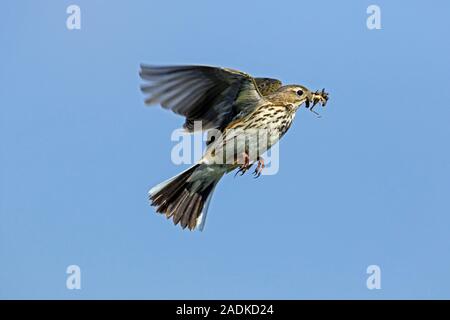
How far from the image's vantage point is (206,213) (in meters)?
7.88

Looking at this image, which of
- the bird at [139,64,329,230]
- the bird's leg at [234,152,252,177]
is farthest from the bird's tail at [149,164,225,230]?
the bird's leg at [234,152,252,177]

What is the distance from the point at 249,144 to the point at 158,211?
1221 millimetres

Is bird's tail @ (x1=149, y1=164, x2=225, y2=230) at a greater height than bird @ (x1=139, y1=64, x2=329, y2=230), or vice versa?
bird @ (x1=139, y1=64, x2=329, y2=230)

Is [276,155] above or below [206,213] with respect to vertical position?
above

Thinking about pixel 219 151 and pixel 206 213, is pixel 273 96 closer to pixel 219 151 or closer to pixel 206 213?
pixel 219 151

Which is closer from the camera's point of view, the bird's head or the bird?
the bird

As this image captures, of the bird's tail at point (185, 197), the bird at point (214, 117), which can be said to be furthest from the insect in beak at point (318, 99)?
the bird's tail at point (185, 197)

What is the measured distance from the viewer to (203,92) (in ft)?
23.7

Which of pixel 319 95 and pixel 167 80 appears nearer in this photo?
pixel 167 80

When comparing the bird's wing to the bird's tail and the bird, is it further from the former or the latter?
the bird's tail

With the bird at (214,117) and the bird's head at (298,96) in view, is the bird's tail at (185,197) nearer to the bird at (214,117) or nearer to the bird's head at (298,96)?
the bird at (214,117)

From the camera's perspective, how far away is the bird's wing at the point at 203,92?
6820mm

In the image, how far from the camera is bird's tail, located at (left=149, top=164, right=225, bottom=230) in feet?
25.2

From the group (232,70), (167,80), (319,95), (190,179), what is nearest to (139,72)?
(167,80)
